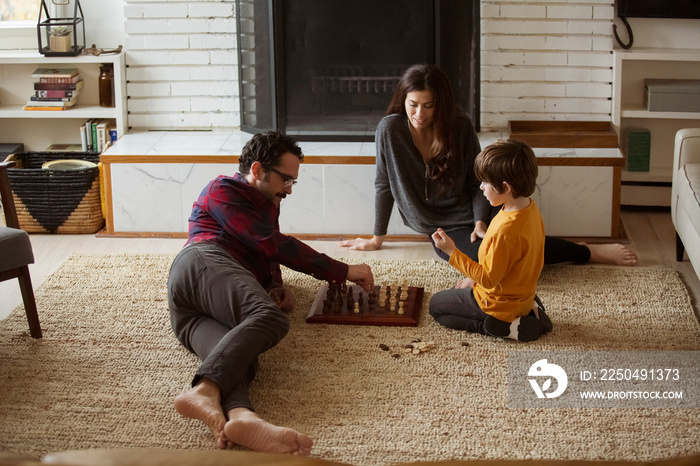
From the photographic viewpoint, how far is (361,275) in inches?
109

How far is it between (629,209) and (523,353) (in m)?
1.77

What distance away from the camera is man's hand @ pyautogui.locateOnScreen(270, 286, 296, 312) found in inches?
115

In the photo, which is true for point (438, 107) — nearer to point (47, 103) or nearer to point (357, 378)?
point (357, 378)

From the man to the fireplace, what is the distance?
46.9 inches

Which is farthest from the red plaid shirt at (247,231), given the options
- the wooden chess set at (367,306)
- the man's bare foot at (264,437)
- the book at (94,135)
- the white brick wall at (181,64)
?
the book at (94,135)

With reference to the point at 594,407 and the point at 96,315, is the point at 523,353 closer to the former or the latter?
the point at 594,407

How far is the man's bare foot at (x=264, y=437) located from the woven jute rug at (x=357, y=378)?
97mm

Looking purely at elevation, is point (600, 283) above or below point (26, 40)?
below

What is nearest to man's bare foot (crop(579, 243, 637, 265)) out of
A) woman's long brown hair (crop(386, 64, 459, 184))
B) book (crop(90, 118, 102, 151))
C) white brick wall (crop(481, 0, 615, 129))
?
woman's long brown hair (crop(386, 64, 459, 184))

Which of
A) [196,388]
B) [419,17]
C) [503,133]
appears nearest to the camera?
[196,388]

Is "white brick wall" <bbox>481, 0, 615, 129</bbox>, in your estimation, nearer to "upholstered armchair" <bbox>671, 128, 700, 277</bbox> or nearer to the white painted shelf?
"upholstered armchair" <bbox>671, 128, 700, 277</bbox>

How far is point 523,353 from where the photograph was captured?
2613mm

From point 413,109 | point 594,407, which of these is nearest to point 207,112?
point 413,109

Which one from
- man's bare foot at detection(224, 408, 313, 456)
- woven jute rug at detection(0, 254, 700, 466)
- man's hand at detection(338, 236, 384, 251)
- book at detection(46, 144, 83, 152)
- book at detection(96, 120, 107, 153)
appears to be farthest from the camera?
book at detection(46, 144, 83, 152)
